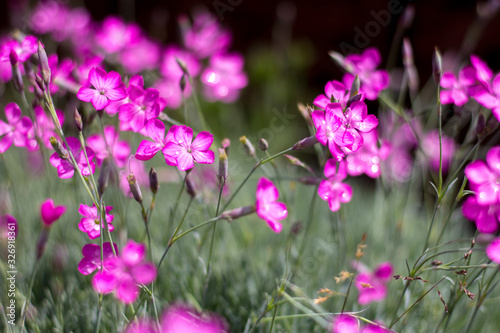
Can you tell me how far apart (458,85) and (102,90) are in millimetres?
810

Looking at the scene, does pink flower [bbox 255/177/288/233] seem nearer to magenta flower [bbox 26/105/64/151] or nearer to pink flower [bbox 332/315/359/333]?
pink flower [bbox 332/315/359/333]

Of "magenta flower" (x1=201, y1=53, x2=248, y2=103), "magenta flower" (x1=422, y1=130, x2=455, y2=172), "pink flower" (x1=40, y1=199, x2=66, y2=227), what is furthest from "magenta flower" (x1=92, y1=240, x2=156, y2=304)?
"magenta flower" (x1=422, y1=130, x2=455, y2=172)

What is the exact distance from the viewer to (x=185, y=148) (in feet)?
2.89

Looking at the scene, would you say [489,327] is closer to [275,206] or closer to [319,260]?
[319,260]

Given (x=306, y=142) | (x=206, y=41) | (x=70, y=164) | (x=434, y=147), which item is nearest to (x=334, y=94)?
(x=306, y=142)

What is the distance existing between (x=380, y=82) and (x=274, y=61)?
7.03 ft

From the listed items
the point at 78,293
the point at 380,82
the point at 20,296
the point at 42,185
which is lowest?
the point at 42,185

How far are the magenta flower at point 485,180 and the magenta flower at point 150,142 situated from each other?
56 cm

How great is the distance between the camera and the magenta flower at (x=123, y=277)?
810 millimetres

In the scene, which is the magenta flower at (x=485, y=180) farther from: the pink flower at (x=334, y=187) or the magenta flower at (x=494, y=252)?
the pink flower at (x=334, y=187)

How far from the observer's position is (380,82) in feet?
3.93

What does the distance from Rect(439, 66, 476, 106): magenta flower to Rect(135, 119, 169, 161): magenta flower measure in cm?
62

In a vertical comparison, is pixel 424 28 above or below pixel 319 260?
above

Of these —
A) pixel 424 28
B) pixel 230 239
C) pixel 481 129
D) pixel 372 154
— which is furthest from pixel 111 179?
pixel 424 28
